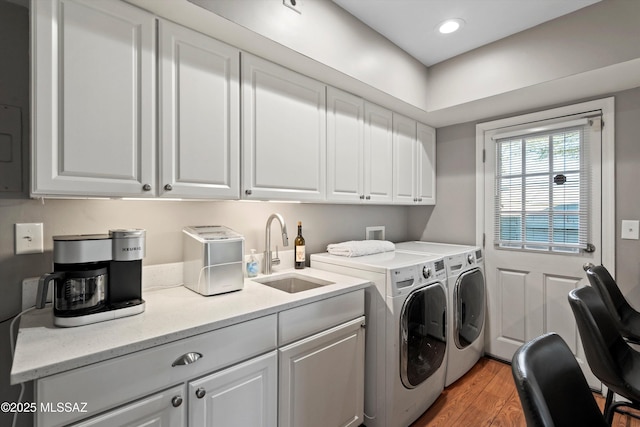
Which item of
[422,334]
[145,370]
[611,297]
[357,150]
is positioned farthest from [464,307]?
[145,370]

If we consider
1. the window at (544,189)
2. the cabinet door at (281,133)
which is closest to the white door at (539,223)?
the window at (544,189)

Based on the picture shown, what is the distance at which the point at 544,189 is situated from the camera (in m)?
2.43

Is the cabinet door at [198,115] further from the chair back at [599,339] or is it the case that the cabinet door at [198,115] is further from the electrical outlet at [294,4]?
the chair back at [599,339]

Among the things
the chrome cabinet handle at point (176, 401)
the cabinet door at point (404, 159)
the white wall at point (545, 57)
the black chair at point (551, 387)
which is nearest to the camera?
the black chair at point (551, 387)

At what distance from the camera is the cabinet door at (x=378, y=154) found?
7.47ft

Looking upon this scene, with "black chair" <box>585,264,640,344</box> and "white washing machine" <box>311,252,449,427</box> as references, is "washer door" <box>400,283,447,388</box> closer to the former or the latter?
"white washing machine" <box>311,252,449,427</box>

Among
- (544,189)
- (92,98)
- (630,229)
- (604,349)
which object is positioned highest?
(92,98)

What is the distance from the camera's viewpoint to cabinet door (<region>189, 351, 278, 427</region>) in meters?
1.11

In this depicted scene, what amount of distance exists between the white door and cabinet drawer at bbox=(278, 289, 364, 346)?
163cm

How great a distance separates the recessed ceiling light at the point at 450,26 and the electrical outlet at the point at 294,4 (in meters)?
0.98

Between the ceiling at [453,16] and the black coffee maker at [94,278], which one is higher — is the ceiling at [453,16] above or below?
above

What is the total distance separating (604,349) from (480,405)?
1.08 m

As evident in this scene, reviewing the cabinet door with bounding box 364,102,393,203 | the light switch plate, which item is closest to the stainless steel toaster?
the cabinet door with bounding box 364,102,393,203

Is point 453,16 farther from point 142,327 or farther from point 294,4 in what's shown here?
point 142,327
